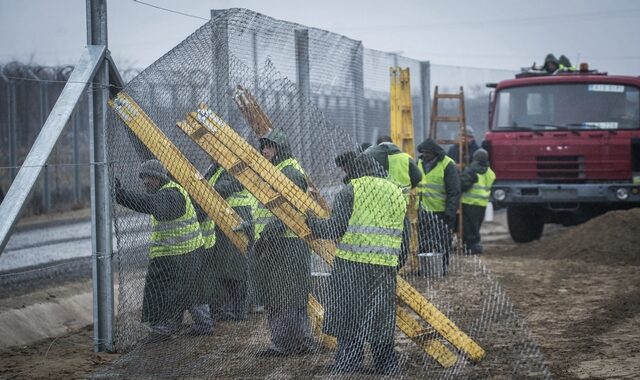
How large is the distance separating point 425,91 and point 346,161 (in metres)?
11.4

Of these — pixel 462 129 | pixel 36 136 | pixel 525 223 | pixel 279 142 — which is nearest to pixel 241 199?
pixel 279 142

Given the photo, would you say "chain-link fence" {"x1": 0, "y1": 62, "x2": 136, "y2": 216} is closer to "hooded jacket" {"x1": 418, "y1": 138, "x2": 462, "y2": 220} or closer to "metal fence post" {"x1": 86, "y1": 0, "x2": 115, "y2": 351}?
"hooded jacket" {"x1": 418, "y1": 138, "x2": 462, "y2": 220}

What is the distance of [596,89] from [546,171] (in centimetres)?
151

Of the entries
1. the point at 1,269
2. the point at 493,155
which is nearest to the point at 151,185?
the point at 1,269

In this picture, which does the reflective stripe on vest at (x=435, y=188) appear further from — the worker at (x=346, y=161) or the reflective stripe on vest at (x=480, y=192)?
the worker at (x=346, y=161)

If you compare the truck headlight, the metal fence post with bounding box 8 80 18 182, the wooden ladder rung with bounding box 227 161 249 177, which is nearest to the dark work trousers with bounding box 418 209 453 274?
the wooden ladder rung with bounding box 227 161 249 177

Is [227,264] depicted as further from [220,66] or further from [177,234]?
[220,66]

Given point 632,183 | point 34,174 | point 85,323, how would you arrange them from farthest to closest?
point 632,183
point 85,323
point 34,174

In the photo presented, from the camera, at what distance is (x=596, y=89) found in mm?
15812

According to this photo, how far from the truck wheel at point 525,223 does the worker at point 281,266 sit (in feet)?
33.1

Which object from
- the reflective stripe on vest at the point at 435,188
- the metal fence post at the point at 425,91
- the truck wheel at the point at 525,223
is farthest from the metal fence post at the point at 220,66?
the metal fence post at the point at 425,91

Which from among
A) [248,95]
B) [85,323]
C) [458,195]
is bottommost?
[85,323]

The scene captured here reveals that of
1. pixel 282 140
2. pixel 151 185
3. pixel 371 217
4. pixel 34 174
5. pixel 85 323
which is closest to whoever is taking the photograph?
pixel 34 174

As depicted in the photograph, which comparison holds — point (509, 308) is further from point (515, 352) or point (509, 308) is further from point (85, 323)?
point (85, 323)
